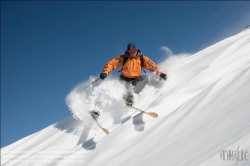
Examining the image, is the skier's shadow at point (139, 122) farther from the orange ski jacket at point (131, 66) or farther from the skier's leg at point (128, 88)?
the orange ski jacket at point (131, 66)

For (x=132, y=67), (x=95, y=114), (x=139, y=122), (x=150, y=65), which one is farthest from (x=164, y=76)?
(x=139, y=122)

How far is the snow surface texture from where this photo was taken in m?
2.83

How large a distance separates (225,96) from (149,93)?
10.5ft

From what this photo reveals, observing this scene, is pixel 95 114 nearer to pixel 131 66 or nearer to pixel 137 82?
pixel 137 82

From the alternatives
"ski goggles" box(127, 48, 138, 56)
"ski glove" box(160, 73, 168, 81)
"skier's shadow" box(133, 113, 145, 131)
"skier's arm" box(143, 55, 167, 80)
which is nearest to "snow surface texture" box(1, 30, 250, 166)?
"skier's shadow" box(133, 113, 145, 131)

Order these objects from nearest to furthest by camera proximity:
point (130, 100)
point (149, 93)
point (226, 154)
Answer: point (226, 154) < point (130, 100) < point (149, 93)

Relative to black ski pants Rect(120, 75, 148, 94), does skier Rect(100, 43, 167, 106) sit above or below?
above

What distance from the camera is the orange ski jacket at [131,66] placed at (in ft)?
22.6

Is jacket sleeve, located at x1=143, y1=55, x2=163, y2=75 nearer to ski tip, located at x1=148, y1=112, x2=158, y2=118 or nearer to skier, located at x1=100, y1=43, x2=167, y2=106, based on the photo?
skier, located at x1=100, y1=43, x2=167, y2=106

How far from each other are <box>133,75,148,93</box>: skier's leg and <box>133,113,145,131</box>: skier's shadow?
5.90 feet

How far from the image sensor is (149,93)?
673cm

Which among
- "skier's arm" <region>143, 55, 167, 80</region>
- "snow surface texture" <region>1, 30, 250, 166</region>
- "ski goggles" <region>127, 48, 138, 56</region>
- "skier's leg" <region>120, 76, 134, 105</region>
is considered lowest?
"snow surface texture" <region>1, 30, 250, 166</region>

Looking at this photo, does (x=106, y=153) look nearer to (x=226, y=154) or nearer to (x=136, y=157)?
(x=136, y=157)

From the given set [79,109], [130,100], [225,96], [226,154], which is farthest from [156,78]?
[226,154]
